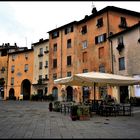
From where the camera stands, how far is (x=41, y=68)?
157 feet

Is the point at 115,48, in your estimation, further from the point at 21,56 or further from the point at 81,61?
the point at 21,56

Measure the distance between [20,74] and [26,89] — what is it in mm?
3740

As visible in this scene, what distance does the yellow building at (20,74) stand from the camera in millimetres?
52031

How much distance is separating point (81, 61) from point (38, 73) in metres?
13.6

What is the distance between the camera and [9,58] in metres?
56.8

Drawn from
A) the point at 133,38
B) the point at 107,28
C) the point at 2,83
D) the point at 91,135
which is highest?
the point at 107,28

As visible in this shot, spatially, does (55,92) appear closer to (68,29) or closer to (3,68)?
(68,29)

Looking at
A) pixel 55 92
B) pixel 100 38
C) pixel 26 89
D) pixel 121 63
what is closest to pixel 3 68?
pixel 26 89

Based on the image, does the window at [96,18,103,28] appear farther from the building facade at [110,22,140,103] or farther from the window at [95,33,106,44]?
the building facade at [110,22,140,103]

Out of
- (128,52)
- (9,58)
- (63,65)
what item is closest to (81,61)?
(63,65)

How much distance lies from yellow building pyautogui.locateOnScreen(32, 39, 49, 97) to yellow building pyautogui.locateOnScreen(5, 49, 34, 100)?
2.05 m

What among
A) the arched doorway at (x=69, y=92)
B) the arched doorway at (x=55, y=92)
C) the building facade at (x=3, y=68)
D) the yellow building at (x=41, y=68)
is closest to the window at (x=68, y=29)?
the yellow building at (x=41, y=68)

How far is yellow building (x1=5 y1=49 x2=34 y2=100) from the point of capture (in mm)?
52031

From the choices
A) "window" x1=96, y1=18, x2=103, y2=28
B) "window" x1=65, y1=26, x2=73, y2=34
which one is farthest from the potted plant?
"window" x1=65, y1=26, x2=73, y2=34
